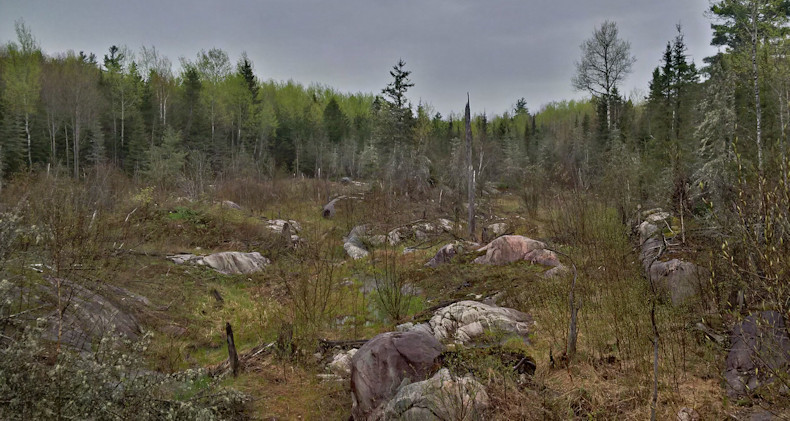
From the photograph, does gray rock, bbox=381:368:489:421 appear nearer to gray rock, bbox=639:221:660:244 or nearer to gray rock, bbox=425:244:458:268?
gray rock, bbox=425:244:458:268

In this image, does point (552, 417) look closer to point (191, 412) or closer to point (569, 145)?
point (191, 412)

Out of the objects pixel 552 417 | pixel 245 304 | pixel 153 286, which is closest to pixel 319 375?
pixel 552 417

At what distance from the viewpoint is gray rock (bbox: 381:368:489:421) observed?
3342 millimetres

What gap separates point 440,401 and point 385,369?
3.24ft

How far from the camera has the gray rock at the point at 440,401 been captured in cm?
334

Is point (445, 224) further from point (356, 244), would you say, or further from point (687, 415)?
point (687, 415)

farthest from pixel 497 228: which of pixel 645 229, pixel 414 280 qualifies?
pixel 414 280

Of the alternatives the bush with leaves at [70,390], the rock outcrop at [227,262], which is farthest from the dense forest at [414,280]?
the rock outcrop at [227,262]

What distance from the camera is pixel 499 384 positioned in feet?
12.5

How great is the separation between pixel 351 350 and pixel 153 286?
16.6 feet

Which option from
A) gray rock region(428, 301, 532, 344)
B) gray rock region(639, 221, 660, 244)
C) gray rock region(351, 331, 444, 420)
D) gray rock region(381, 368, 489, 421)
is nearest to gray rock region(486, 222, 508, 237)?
gray rock region(639, 221, 660, 244)

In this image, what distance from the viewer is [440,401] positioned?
3.46m

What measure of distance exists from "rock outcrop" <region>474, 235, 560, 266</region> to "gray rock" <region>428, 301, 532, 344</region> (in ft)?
11.3

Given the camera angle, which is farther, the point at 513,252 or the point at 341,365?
the point at 513,252
